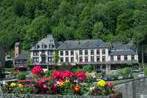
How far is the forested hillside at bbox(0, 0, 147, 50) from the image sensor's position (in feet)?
445

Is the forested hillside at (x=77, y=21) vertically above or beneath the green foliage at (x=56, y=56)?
above

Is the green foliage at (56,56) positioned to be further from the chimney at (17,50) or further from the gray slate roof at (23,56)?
the chimney at (17,50)

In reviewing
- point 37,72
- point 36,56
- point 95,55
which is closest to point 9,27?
point 36,56

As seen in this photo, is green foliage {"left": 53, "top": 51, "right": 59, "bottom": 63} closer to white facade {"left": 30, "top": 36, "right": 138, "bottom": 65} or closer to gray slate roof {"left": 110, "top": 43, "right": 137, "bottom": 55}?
white facade {"left": 30, "top": 36, "right": 138, "bottom": 65}

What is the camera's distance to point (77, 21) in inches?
5974

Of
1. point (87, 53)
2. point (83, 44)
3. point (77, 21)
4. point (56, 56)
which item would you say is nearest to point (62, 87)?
point (87, 53)

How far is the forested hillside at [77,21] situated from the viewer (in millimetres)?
135625

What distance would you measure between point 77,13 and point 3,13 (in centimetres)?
3310

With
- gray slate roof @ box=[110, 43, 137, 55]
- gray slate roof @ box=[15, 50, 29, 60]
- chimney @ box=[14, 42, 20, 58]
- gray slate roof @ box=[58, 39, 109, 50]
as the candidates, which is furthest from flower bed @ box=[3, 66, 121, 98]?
chimney @ box=[14, 42, 20, 58]

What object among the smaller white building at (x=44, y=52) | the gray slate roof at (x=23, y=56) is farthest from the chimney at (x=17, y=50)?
the smaller white building at (x=44, y=52)

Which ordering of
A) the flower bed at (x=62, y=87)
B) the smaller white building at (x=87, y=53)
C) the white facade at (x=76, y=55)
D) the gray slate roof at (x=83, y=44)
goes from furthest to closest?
the gray slate roof at (x=83, y=44), the white facade at (x=76, y=55), the smaller white building at (x=87, y=53), the flower bed at (x=62, y=87)

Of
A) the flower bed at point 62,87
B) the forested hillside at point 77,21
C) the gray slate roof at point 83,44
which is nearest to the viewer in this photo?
the flower bed at point 62,87

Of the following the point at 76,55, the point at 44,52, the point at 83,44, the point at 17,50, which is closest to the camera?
the point at 76,55

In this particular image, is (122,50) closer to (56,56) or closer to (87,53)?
(87,53)
